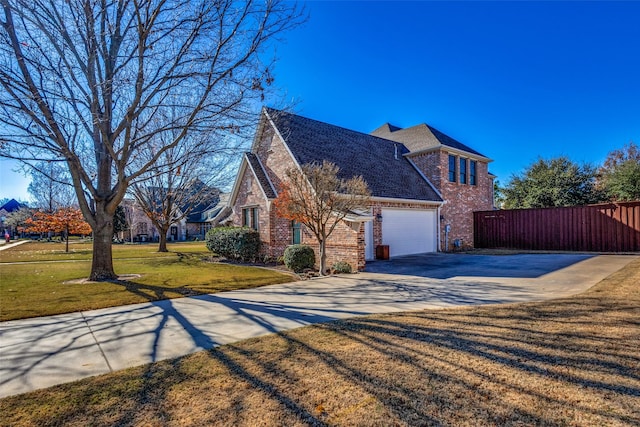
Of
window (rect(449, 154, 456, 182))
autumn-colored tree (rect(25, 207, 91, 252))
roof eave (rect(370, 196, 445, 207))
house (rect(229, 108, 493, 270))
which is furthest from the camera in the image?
autumn-colored tree (rect(25, 207, 91, 252))

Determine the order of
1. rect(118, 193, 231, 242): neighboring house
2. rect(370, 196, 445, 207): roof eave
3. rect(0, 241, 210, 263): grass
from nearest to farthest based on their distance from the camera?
Result: rect(370, 196, 445, 207): roof eave
rect(0, 241, 210, 263): grass
rect(118, 193, 231, 242): neighboring house

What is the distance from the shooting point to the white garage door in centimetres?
1516

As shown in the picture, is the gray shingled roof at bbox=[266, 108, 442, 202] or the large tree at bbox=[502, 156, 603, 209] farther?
the large tree at bbox=[502, 156, 603, 209]

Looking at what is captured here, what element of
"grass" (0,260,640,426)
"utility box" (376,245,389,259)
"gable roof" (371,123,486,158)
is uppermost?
"gable roof" (371,123,486,158)

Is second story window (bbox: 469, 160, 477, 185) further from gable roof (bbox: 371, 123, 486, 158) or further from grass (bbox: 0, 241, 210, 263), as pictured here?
grass (bbox: 0, 241, 210, 263)

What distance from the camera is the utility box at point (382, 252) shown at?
46.6ft

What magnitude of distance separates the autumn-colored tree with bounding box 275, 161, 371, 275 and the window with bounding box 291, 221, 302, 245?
285 centimetres

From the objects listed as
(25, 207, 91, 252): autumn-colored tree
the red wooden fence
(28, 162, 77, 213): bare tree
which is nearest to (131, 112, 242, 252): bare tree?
(25, 207, 91, 252): autumn-colored tree

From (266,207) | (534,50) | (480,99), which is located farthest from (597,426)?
(480,99)

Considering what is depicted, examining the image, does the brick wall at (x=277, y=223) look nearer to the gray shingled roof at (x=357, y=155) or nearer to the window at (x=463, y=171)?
the gray shingled roof at (x=357, y=155)

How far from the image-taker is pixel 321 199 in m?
10.5

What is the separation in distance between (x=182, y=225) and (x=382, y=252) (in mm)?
35112

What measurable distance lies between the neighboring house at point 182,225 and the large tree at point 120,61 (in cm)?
2876

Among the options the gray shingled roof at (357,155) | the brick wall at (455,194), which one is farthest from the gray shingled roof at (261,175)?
the brick wall at (455,194)
